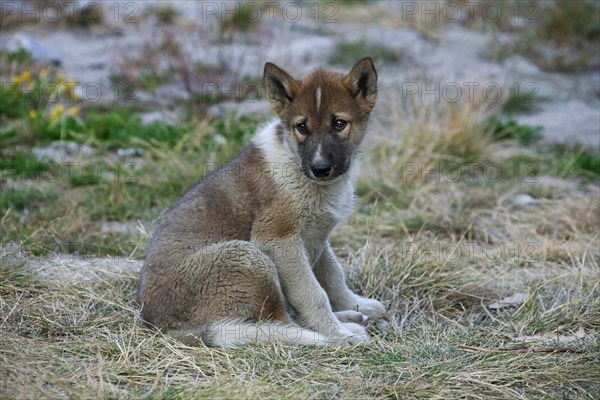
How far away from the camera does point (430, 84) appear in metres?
12.2

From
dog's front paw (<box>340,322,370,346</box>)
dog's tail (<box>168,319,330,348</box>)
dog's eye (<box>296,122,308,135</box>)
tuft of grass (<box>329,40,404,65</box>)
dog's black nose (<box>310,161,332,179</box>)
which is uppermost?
dog's eye (<box>296,122,308,135</box>)

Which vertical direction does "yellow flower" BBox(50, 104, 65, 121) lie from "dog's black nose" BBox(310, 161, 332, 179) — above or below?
below

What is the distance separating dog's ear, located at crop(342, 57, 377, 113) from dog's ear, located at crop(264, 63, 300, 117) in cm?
42

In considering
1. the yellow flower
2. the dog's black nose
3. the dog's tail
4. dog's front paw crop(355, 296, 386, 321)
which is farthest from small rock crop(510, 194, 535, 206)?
the yellow flower

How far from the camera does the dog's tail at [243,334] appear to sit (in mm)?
5898

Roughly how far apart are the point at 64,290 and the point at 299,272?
78.2 inches

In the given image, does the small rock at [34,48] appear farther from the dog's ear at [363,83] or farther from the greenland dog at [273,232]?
the dog's ear at [363,83]

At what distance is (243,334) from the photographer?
5910mm

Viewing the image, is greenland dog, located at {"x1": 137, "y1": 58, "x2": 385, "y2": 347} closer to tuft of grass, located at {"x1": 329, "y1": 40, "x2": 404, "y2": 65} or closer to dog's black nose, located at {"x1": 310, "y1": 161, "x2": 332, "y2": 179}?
dog's black nose, located at {"x1": 310, "y1": 161, "x2": 332, "y2": 179}

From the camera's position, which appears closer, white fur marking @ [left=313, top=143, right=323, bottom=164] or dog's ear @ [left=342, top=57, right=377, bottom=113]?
white fur marking @ [left=313, top=143, right=323, bottom=164]

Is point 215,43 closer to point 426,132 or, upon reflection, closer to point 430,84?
point 430,84

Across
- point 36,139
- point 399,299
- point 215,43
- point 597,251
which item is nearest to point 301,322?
point 399,299

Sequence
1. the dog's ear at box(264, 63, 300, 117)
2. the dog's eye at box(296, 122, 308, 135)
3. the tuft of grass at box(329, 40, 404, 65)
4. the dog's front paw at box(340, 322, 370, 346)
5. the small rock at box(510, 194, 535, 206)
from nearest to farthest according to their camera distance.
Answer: the dog's front paw at box(340, 322, 370, 346) < the dog's eye at box(296, 122, 308, 135) < the dog's ear at box(264, 63, 300, 117) < the small rock at box(510, 194, 535, 206) < the tuft of grass at box(329, 40, 404, 65)

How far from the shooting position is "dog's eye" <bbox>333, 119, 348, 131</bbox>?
6.44 metres
